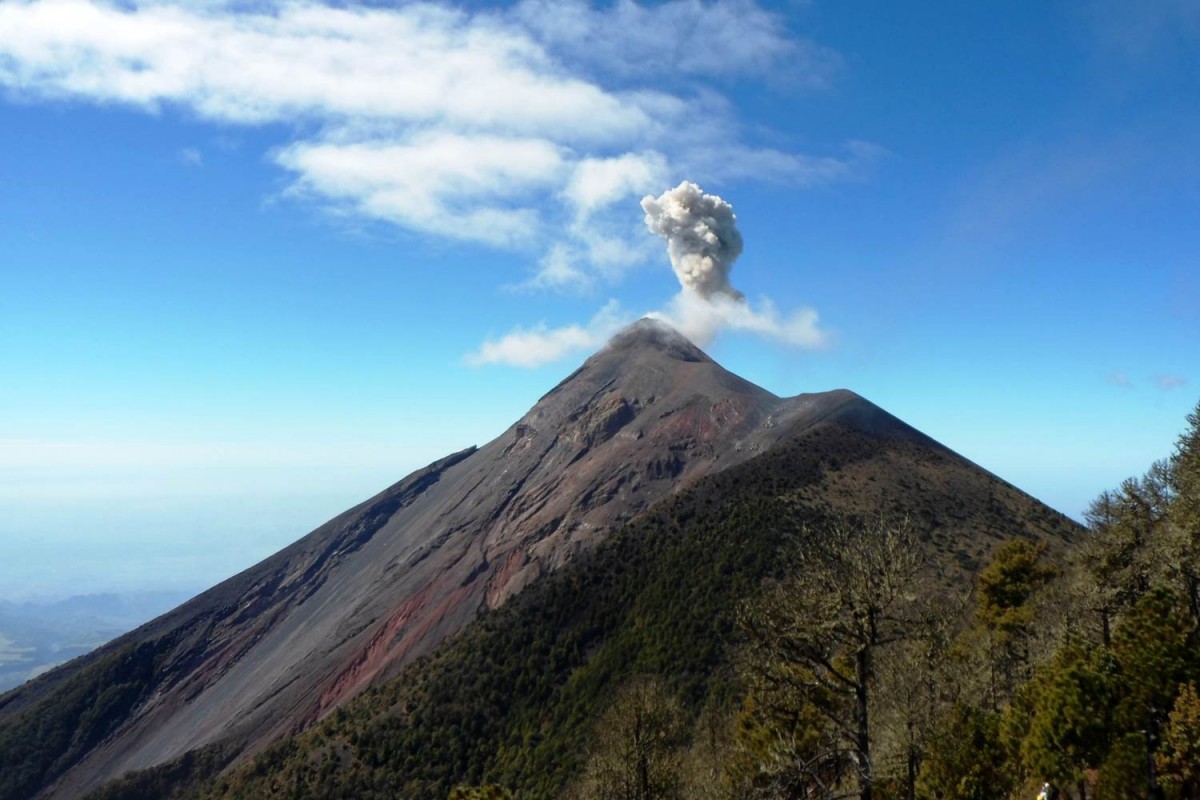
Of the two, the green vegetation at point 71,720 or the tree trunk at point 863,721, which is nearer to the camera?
the tree trunk at point 863,721

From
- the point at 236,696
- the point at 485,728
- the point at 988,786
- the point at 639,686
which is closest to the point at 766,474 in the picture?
the point at 485,728

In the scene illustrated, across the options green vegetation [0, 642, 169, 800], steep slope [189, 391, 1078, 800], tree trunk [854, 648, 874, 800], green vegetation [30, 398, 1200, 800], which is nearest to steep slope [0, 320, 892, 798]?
green vegetation [0, 642, 169, 800]

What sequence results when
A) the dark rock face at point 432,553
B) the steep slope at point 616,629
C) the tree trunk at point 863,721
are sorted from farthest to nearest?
the dark rock face at point 432,553
the steep slope at point 616,629
the tree trunk at point 863,721

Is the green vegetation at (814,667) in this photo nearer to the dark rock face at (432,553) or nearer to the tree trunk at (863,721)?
the tree trunk at (863,721)

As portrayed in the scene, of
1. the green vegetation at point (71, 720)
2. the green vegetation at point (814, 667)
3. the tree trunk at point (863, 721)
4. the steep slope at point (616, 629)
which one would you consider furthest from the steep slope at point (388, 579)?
the tree trunk at point (863, 721)

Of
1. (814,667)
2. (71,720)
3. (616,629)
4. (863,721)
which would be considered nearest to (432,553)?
(616,629)

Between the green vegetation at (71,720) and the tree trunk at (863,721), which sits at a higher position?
the tree trunk at (863,721)

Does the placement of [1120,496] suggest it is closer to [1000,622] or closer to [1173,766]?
[1000,622]
